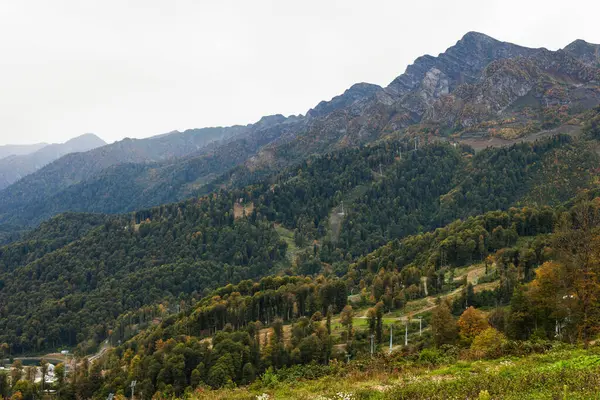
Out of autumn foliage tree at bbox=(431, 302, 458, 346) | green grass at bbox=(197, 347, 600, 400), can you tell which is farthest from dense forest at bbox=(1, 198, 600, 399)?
green grass at bbox=(197, 347, 600, 400)

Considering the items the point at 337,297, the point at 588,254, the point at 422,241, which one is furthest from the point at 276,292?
the point at 588,254

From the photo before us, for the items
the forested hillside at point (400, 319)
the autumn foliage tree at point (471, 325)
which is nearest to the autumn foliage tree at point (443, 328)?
the forested hillside at point (400, 319)

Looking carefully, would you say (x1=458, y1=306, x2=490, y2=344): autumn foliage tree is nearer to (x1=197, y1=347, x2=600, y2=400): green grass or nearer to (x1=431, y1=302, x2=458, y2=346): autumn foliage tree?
(x1=431, y1=302, x2=458, y2=346): autumn foliage tree

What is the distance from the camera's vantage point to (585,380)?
64.4 feet

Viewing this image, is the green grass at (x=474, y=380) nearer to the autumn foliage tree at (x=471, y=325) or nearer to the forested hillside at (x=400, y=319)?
the forested hillside at (x=400, y=319)

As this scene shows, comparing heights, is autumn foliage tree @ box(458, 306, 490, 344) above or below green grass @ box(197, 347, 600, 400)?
below

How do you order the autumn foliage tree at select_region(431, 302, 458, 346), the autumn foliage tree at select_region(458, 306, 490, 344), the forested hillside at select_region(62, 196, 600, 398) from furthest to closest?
the autumn foliage tree at select_region(431, 302, 458, 346) < the autumn foliage tree at select_region(458, 306, 490, 344) < the forested hillside at select_region(62, 196, 600, 398)

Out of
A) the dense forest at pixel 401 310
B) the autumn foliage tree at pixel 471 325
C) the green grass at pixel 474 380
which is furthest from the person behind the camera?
the autumn foliage tree at pixel 471 325

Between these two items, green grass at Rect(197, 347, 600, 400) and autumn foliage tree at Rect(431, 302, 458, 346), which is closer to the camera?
green grass at Rect(197, 347, 600, 400)

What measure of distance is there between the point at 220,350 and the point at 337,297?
41246 millimetres

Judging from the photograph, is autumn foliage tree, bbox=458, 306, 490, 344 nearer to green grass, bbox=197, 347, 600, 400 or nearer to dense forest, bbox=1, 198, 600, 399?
dense forest, bbox=1, 198, 600, 399

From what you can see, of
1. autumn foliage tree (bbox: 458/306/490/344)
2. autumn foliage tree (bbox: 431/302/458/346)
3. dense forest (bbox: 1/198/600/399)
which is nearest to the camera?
dense forest (bbox: 1/198/600/399)

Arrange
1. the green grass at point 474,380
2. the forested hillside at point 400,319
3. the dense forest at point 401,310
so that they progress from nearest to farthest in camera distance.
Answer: the green grass at point 474,380, the dense forest at point 401,310, the forested hillside at point 400,319

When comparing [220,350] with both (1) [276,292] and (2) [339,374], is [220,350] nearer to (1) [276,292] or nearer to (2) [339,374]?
(1) [276,292]
